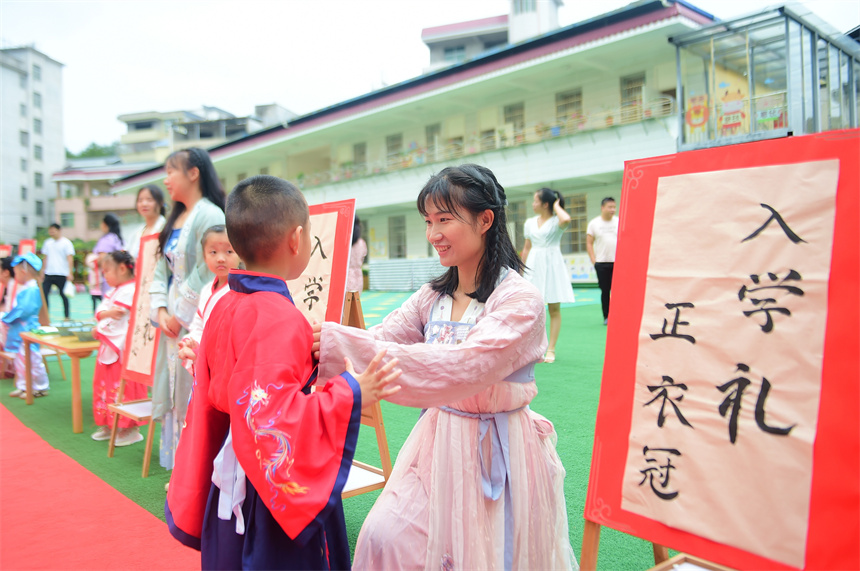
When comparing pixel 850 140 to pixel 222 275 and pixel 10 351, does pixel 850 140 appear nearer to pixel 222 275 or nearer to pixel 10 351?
pixel 222 275

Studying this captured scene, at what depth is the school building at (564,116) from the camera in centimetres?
769

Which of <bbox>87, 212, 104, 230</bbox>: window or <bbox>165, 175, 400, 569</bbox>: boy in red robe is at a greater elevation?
<bbox>87, 212, 104, 230</bbox>: window

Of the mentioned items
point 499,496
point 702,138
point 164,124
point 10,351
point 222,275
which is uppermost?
point 164,124

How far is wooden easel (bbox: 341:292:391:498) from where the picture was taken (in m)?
1.95

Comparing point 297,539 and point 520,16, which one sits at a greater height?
point 520,16

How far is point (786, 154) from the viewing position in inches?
40.3

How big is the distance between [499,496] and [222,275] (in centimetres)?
150

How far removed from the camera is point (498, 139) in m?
13.8

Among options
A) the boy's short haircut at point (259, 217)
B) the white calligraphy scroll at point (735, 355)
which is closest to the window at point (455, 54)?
the boy's short haircut at point (259, 217)

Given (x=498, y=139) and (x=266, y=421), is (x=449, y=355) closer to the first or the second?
(x=266, y=421)

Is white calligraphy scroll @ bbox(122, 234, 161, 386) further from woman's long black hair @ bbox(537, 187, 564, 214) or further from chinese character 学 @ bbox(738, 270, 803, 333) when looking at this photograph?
woman's long black hair @ bbox(537, 187, 564, 214)

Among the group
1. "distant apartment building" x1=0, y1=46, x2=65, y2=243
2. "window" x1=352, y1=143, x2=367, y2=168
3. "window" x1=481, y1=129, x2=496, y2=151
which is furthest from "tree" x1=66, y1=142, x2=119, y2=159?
"window" x1=481, y1=129, x2=496, y2=151

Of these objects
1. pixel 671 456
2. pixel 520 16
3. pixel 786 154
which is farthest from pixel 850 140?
pixel 520 16

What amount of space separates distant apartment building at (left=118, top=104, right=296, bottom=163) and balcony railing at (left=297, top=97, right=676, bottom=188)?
1137 centimetres
